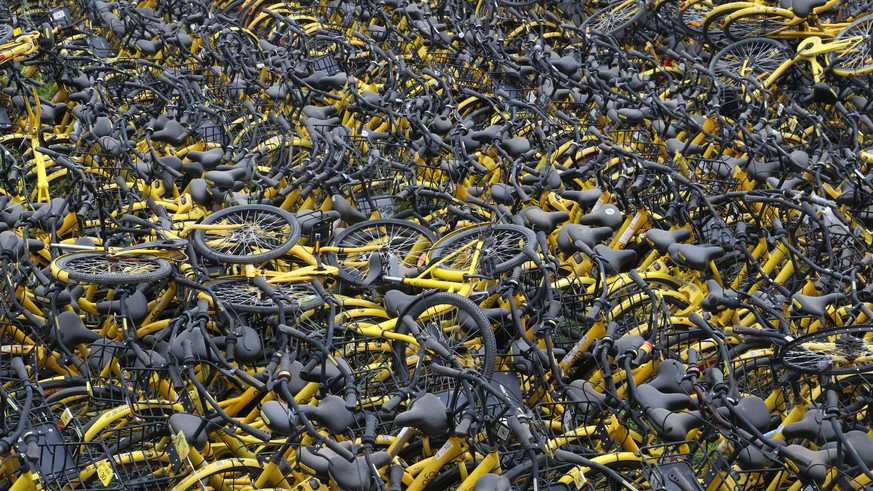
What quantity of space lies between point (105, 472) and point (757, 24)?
32.1ft

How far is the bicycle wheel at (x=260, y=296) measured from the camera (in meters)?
8.29

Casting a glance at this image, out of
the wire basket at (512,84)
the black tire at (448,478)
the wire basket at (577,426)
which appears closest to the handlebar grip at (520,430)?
the wire basket at (577,426)

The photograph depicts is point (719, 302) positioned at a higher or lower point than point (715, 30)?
higher

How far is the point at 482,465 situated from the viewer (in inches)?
250

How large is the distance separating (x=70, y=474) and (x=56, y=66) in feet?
20.3

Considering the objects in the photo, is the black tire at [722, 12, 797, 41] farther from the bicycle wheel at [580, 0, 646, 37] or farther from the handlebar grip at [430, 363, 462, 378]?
the handlebar grip at [430, 363, 462, 378]

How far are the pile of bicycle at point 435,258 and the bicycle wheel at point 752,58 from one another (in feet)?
0.15

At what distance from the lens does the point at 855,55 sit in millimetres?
12641

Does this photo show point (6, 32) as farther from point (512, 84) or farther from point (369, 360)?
point (369, 360)

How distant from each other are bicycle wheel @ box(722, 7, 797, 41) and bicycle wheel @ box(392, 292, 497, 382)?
707 centimetres

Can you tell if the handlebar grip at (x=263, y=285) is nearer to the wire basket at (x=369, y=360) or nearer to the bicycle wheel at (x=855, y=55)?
the wire basket at (x=369, y=360)

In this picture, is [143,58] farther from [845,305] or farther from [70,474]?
[845,305]

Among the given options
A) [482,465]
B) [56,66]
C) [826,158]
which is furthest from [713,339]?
[56,66]

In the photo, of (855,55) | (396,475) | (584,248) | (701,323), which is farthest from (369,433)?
(855,55)
